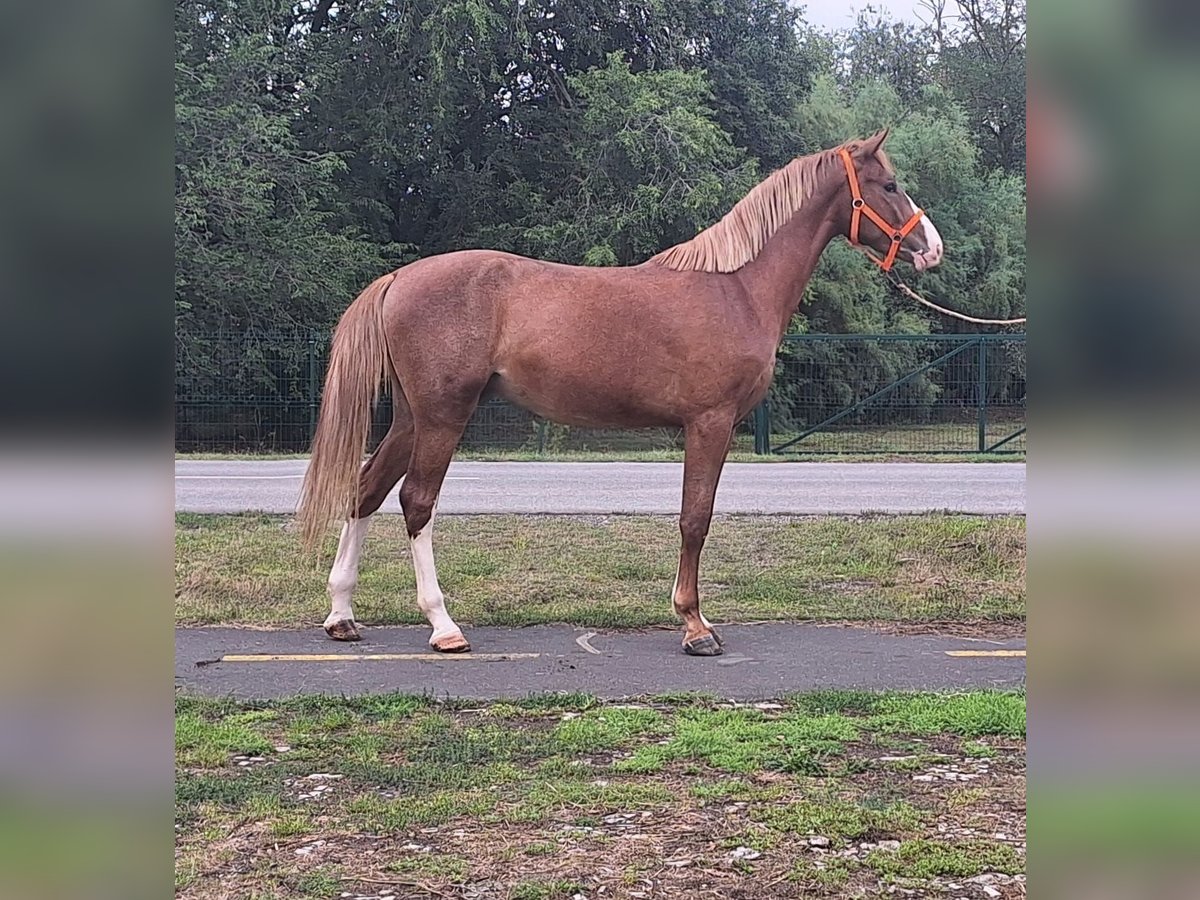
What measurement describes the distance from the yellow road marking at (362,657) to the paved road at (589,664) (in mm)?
13

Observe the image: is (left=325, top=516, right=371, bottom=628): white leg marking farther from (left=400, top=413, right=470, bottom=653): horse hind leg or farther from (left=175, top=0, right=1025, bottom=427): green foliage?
(left=175, top=0, right=1025, bottom=427): green foliage

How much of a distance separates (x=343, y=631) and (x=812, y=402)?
13451 mm

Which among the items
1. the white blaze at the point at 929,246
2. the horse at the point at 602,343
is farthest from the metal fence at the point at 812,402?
the horse at the point at 602,343

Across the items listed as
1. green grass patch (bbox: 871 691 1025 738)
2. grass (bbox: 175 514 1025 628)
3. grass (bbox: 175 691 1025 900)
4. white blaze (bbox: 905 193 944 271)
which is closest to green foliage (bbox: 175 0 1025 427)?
grass (bbox: 175 514 1025 628)

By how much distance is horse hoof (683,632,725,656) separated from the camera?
503cm

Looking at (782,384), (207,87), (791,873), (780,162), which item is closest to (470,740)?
(791,873)

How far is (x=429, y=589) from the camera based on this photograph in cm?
520

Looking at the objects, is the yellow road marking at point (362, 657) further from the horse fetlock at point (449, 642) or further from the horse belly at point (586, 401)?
the horse belly at point (586, 401)

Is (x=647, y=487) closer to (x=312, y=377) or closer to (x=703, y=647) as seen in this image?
(x=312, y=377)

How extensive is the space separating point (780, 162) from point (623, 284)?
1884 centimetres

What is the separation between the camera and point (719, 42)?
23.4 m

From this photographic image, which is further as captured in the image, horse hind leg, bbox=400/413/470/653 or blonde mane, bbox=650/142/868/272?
blonde mane, bbox=650/142/868/272

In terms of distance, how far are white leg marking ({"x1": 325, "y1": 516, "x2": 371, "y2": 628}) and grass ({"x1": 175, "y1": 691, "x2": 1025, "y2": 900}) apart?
47.3 inches
